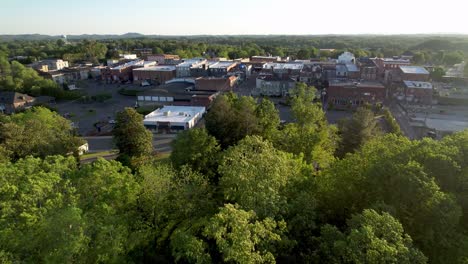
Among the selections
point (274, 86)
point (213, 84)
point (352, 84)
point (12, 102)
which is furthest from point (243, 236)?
point (12, 102)

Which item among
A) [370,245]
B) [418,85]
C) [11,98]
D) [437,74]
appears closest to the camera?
[370,245]

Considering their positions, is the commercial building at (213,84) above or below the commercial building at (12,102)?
above

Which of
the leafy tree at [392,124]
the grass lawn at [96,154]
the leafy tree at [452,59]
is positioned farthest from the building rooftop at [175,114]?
the leafy tree at [452,59]

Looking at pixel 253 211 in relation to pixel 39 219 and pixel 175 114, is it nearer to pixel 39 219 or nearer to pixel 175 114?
pixel 39 219

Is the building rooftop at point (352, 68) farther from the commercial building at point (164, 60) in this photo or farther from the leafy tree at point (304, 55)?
the commercial building at point (164, 60)

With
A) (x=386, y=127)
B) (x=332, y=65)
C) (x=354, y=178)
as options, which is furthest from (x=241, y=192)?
(x=332, y=65)

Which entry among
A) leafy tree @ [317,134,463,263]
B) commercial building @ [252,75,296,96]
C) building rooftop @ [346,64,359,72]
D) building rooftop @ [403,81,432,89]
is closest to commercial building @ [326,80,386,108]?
building rooftop @ [403,81,432,89]
